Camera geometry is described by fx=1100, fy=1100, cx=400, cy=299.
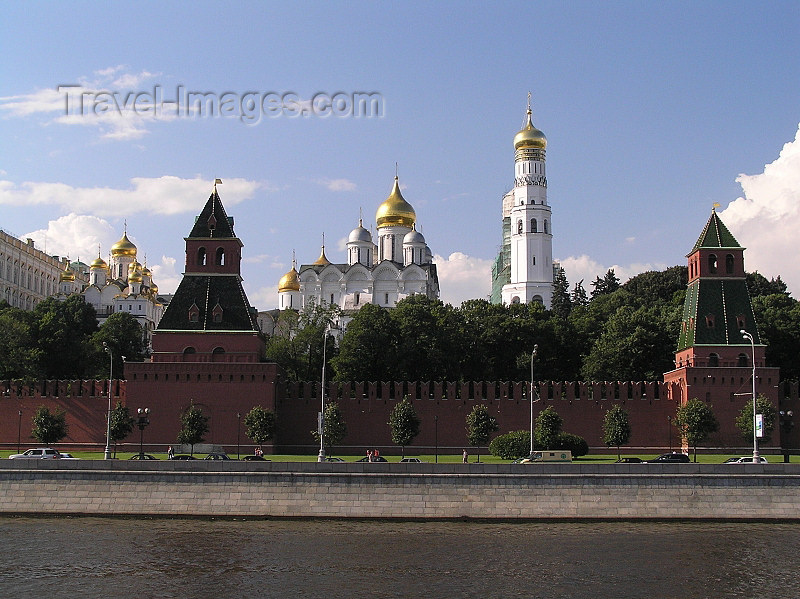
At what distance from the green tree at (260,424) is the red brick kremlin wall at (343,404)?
1.35m

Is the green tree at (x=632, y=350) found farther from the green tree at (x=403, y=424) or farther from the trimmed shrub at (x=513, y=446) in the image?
the trimmed shrub at (x=513, y=446)

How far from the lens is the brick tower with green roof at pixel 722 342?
5506cm

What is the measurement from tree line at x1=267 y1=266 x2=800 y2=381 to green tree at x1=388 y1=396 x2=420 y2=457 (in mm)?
8227

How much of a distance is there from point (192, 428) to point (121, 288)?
58363 millimetres

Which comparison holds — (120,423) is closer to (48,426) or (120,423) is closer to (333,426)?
(48,426)

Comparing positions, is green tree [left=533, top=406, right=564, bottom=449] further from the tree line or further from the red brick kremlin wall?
the tree line

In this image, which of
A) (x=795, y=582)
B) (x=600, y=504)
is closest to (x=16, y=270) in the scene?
(x=600, y=504)

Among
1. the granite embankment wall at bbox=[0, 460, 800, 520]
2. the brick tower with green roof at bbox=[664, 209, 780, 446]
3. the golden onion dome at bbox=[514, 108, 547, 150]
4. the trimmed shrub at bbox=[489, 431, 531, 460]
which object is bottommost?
the granite embankment wall at bbox=[0, 460, 800, 520]

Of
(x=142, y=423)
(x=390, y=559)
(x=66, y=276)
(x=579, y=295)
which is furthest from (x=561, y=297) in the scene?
(x=390, y=559)

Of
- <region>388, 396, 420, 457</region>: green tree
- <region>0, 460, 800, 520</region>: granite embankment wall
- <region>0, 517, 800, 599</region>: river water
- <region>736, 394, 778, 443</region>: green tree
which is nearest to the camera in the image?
<region>0, 517, 800, 599</region>: river water

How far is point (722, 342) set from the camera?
55.2 meters

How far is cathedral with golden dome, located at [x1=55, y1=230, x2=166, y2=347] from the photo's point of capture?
346 feet

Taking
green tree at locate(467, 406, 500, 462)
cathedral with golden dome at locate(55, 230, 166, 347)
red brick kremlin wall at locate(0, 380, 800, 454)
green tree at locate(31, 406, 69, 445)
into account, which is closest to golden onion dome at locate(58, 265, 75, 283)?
cathedral with golden dome at locate(55, 230, 166, 347)

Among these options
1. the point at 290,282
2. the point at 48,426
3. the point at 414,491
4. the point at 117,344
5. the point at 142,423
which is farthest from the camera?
the point at 290,282
